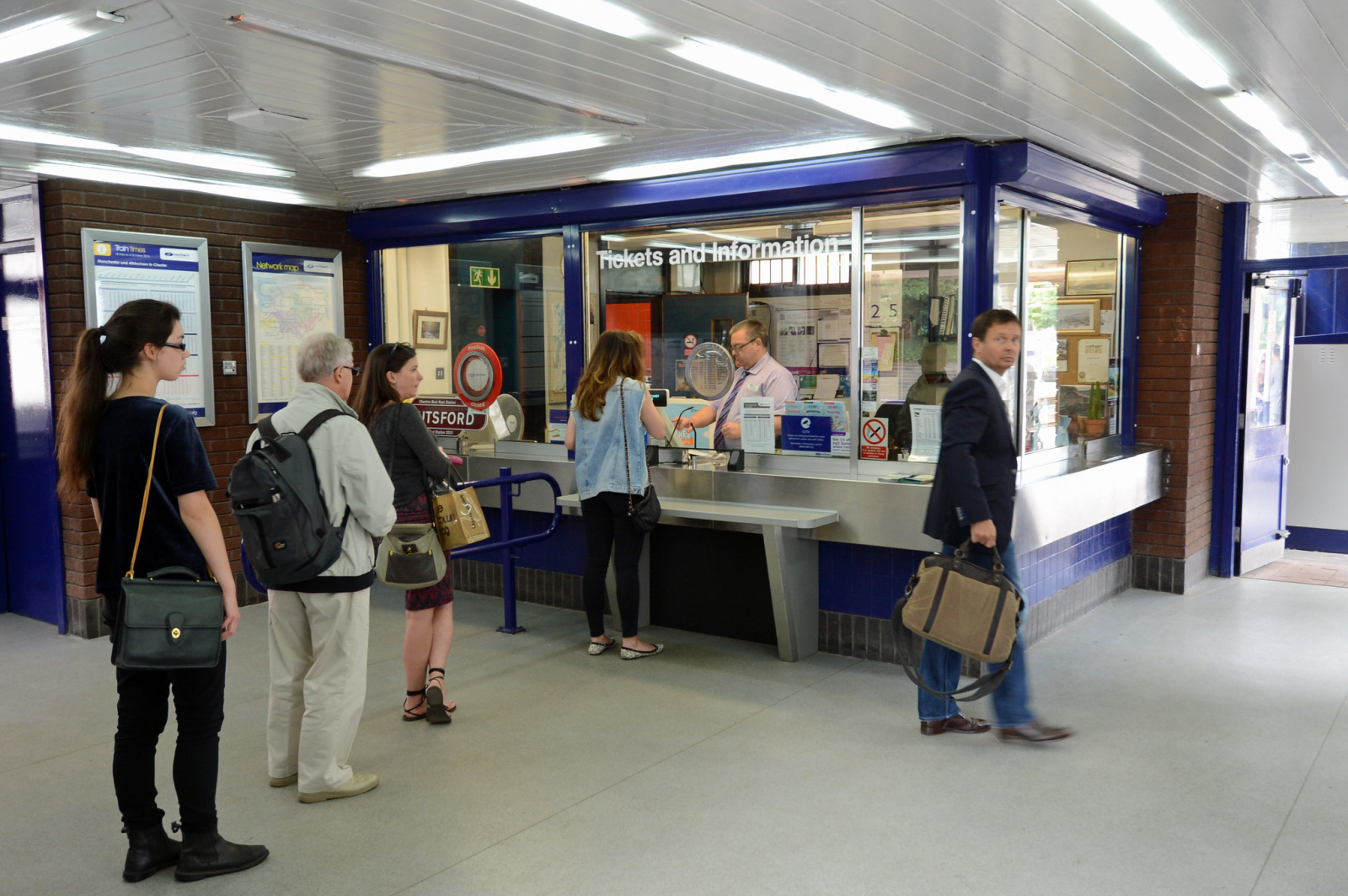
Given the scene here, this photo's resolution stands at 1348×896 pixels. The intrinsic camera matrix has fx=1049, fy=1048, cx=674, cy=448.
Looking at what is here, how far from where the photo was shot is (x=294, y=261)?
705cm

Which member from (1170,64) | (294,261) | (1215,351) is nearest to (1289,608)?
(1215,351)

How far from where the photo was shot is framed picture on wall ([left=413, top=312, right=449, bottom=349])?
291 inches

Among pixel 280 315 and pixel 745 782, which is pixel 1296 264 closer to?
pixel 745 782

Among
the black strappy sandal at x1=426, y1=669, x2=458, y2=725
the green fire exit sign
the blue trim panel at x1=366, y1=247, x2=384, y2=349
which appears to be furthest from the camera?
the blue trim panel at x1=366, y1=247, x2=384, y2=349

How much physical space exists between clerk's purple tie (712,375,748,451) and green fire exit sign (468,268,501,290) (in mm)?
1953

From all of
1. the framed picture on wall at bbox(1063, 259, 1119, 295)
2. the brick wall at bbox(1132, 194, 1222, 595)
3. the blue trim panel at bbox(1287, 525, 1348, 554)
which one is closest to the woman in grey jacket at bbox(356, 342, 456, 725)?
the framed picture on wall at bbox(1063, 259, 1119, 295)

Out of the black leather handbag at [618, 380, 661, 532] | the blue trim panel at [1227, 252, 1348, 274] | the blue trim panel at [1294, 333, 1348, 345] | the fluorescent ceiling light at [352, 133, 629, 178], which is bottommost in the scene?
the black leather handbag at [618, 380, 661, 532]

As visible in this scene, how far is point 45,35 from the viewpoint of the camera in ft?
11.0

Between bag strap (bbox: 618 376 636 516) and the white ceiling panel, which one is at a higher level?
the white ceiling panel

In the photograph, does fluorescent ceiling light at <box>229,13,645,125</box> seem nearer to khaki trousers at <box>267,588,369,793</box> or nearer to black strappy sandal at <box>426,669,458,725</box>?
khaki trousers at <box>267,588,369,793</box>

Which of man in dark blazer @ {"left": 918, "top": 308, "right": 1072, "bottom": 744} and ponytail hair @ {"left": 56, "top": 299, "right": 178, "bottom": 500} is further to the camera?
man in dark blazer @ {"left": 918, "top": 308, "right": 1072, "bottom": 744}

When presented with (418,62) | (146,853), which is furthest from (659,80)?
(146,853)

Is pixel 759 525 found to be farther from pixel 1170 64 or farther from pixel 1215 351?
pixel 1215 351

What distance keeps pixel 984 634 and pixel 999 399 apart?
0.91 meters
